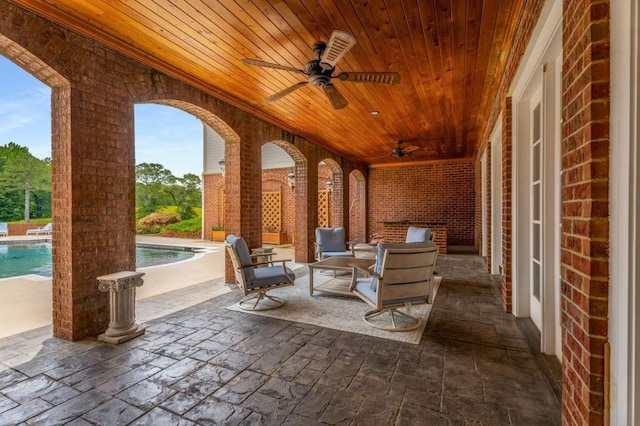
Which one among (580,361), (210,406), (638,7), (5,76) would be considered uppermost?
(5,76)

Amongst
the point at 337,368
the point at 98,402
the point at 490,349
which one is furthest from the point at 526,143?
the point at 98,402

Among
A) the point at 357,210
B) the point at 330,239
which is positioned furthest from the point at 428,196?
the point at 330,239

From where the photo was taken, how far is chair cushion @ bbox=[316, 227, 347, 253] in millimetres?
5801

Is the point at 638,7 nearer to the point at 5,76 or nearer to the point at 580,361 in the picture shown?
the point at 580,361

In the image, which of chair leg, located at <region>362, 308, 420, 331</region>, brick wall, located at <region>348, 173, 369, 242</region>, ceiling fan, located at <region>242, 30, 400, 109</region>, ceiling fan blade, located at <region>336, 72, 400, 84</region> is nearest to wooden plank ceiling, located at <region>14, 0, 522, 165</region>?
ceiling fan, located at <region>242, 30, 400, 109</region>

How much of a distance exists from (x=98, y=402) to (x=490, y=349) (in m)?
2.90

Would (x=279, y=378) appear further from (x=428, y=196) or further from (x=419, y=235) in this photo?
(x=428, y=196)

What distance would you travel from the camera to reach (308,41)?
288cm

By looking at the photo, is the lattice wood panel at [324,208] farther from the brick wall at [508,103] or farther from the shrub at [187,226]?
the brick wall at [508,103]

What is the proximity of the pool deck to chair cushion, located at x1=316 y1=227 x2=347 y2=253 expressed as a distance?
1975 mm

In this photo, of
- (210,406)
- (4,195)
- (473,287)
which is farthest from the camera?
(4,195)

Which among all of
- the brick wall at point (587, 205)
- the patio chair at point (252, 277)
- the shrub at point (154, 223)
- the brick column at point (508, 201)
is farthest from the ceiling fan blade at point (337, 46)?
the shrub at point (154, 223)

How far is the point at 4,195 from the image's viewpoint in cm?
1554

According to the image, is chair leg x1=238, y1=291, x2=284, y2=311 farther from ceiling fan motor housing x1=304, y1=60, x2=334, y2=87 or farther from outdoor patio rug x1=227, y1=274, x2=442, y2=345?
ceiling fan motor housing x1=304, y1=60, x2=334, y2=87
